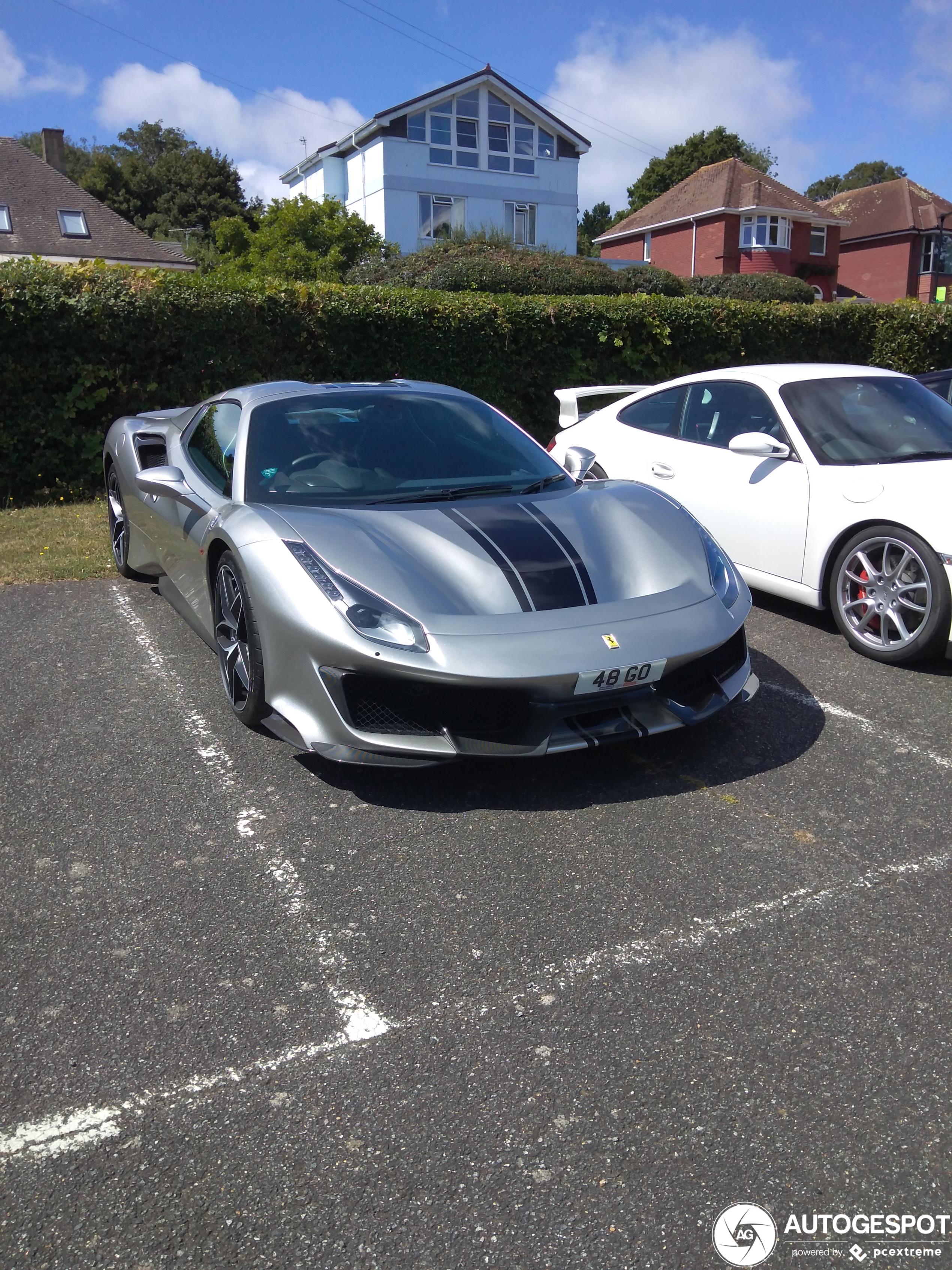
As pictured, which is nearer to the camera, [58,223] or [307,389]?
[307,389]

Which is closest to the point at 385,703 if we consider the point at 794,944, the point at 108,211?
the point at 794,944

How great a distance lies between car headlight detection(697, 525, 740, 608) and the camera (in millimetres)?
3809

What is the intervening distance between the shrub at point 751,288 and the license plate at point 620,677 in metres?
27.7

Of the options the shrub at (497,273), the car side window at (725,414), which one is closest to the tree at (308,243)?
the shrub at (497,273)

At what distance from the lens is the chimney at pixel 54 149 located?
44938 mm

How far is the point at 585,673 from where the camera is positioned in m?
3.21

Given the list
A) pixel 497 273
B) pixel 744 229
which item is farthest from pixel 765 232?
pixel 497 273

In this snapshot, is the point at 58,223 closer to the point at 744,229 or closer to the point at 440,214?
the point at 440,214

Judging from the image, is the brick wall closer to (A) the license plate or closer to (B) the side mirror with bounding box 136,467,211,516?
(B) the side mirror with bounding box 136,467,211,516

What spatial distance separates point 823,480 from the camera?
5.19 m

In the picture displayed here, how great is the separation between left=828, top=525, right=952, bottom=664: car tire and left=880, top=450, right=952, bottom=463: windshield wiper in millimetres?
512

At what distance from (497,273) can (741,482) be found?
15.2 metres

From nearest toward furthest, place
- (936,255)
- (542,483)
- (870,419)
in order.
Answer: (542,483)
(870,419)
(936,255)

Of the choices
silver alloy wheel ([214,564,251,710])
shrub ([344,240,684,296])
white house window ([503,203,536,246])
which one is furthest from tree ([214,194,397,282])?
silver alloy wheel ([214,564,251,710])
